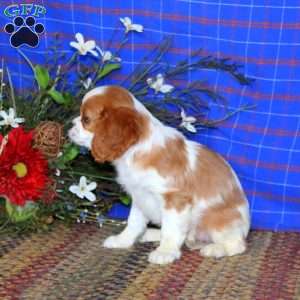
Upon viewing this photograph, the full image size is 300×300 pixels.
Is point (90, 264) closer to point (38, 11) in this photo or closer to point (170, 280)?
point (170, 280)

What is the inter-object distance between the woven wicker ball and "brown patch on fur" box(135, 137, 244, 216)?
31cm

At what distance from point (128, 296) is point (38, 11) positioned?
47.3 inches

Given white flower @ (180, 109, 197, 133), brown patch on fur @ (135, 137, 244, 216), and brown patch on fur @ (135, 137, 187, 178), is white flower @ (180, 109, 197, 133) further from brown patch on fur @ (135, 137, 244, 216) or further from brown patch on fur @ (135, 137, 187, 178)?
brown patch on fur @ (135, 137, 187, 178)

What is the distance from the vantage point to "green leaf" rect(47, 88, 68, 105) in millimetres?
2584

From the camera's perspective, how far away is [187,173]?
2.48m

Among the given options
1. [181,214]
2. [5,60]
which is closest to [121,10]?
[5,60]

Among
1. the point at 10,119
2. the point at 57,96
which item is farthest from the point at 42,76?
the point at 10,119

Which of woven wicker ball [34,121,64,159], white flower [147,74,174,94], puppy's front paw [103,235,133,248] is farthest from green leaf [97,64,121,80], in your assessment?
puppy's front paw [103,235,133,248]

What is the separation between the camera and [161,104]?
274 centimetres

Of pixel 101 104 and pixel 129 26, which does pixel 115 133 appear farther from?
pixel 129 26

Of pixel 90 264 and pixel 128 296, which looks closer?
pixel 128 296

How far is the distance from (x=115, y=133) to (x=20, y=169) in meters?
0.38

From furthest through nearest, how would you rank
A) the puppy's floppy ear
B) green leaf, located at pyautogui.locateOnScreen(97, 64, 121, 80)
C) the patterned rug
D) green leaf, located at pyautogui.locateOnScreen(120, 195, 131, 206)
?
green leaf, located at pyautogui.locateOnScreen(120, 195, 131, 206)
green leaf, located at pyautogui.locateOnScreen(97, 64, 121, 80)
the puppy's floppy ear
the patterned rug

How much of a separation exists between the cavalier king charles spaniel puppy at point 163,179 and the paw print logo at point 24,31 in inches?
21.8
